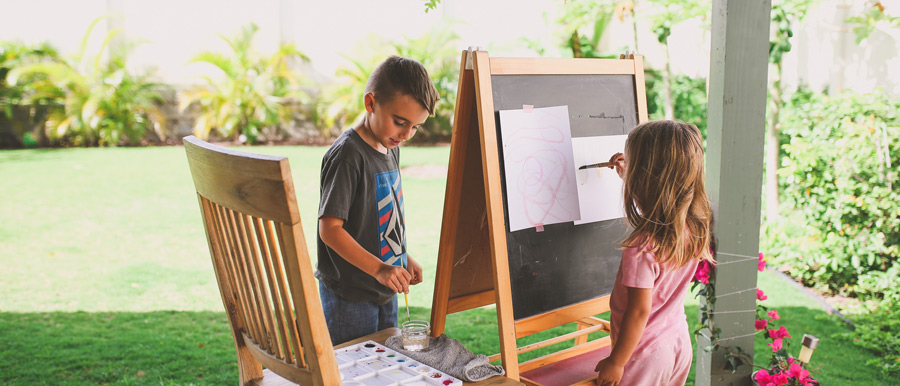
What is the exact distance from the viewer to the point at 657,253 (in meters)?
1.92

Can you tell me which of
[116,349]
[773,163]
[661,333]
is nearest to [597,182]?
[661,333]

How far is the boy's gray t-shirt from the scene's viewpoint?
2.01m

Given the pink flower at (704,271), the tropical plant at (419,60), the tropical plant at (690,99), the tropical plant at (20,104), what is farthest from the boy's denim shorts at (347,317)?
the tropical plant at (20,104)

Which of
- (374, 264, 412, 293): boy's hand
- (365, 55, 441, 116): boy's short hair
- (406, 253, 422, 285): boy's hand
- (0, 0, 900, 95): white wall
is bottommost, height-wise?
(406, 253, 422, 285): boy's hand

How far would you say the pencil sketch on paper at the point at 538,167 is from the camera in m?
2.09

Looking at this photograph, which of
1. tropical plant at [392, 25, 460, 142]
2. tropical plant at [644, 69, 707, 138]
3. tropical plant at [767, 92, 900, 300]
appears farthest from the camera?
tropical plant at [392, 25, 460, 142]

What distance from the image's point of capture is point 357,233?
6.89 ft

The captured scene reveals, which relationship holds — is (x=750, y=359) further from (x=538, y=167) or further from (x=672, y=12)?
(x=672, y=12)

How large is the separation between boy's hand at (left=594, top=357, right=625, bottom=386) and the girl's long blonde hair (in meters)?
0.34

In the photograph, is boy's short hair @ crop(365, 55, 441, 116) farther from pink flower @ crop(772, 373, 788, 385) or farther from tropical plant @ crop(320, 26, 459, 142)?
tropical plant @ crop(320, 26, 459, 142)

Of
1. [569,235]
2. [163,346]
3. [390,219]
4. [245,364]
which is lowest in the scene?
[163,346]

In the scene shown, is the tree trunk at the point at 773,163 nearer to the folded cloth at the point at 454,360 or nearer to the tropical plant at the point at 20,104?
the folded cloth at the point at 454,360

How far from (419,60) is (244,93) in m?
3.15

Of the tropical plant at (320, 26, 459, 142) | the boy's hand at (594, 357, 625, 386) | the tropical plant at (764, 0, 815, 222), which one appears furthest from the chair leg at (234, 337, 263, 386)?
the tropical plant at (320, 26, 459, 142)
